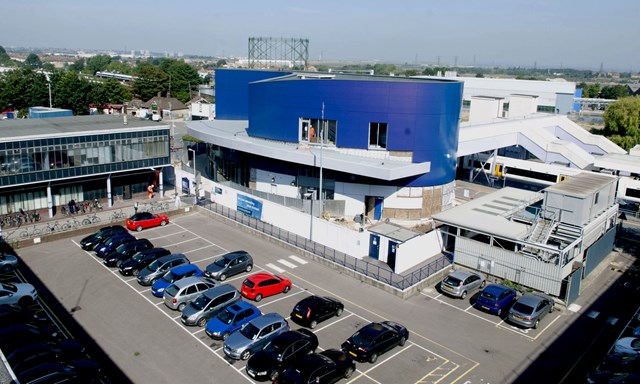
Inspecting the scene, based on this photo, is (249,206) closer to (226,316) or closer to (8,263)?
(8,263)

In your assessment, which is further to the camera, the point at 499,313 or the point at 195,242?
the point at 195,242

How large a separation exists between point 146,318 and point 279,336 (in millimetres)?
7023

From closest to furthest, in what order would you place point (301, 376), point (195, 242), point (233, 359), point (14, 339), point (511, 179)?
1. point (301, 376)
2. point (14, 339)
3. point (233, 359)
4. point (195, 242)
5. point (511, 179)

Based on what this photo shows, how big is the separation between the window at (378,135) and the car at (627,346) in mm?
20226

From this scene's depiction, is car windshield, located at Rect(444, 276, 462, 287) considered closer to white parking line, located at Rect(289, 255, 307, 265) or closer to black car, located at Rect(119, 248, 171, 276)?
white parking line, located at Rect(289, 255, 307, 265)

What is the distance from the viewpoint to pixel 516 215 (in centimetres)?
3075

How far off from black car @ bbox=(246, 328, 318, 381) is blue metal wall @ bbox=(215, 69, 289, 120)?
35262 mm

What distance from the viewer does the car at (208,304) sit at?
21.8m

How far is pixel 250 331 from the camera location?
20.0 m

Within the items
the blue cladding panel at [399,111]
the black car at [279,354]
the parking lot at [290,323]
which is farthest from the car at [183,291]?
the blue cladding panel at [399,111]

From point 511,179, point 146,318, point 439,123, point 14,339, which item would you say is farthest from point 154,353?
point 511,179

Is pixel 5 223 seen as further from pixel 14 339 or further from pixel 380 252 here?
pixel 380 252

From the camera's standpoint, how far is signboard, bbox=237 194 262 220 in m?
36.3

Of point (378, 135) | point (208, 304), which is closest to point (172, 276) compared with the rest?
point (208, 304)
